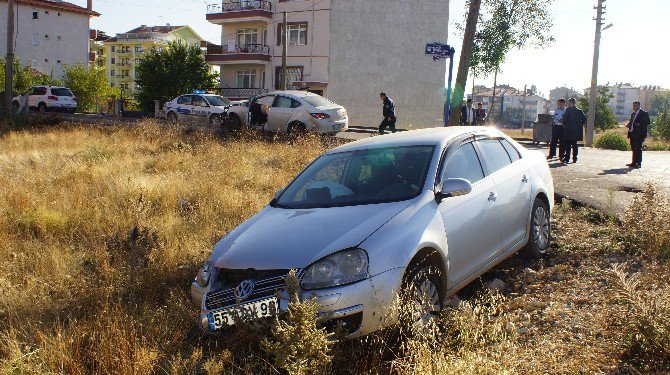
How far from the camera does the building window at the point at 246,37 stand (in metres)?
51.2

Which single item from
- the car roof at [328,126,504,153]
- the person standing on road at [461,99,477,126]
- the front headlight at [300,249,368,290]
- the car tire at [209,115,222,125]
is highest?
the person standing on road at [461,99,477,126]

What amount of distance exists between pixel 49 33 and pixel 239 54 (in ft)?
114

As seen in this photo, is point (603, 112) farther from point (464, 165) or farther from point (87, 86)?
point (464, 165)

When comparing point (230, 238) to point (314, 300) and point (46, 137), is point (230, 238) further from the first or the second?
point (46, 137)

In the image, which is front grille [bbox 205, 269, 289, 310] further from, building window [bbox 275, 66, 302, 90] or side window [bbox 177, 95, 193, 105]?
building window [bbox 275, 66, 302, 90]

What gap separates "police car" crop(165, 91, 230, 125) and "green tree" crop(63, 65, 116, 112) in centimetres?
3062

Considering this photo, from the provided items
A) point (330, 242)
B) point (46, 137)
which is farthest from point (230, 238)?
point (46, 137)

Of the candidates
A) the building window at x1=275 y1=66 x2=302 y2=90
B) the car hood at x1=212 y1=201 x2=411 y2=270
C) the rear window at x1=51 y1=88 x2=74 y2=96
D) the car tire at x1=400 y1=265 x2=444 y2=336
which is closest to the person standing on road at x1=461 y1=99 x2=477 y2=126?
the car hood at x1=212 y1=201 x2=411 y2=270

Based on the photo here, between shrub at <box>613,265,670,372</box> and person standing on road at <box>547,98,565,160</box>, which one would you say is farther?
person standing on road at <box>547,98,565,160</box>

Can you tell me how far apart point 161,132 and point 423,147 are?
51.0 ft

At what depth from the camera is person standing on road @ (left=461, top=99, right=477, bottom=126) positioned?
24.2 metres

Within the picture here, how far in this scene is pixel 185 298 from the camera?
585 centimetres

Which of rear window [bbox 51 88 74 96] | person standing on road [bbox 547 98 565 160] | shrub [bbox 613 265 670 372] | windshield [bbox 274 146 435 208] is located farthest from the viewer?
rear window [bbox 51 88 74 96]

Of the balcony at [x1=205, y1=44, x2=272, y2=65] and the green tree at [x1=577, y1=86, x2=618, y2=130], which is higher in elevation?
the balcony at [x1=205, y1=44, x2=272, y2=65]
